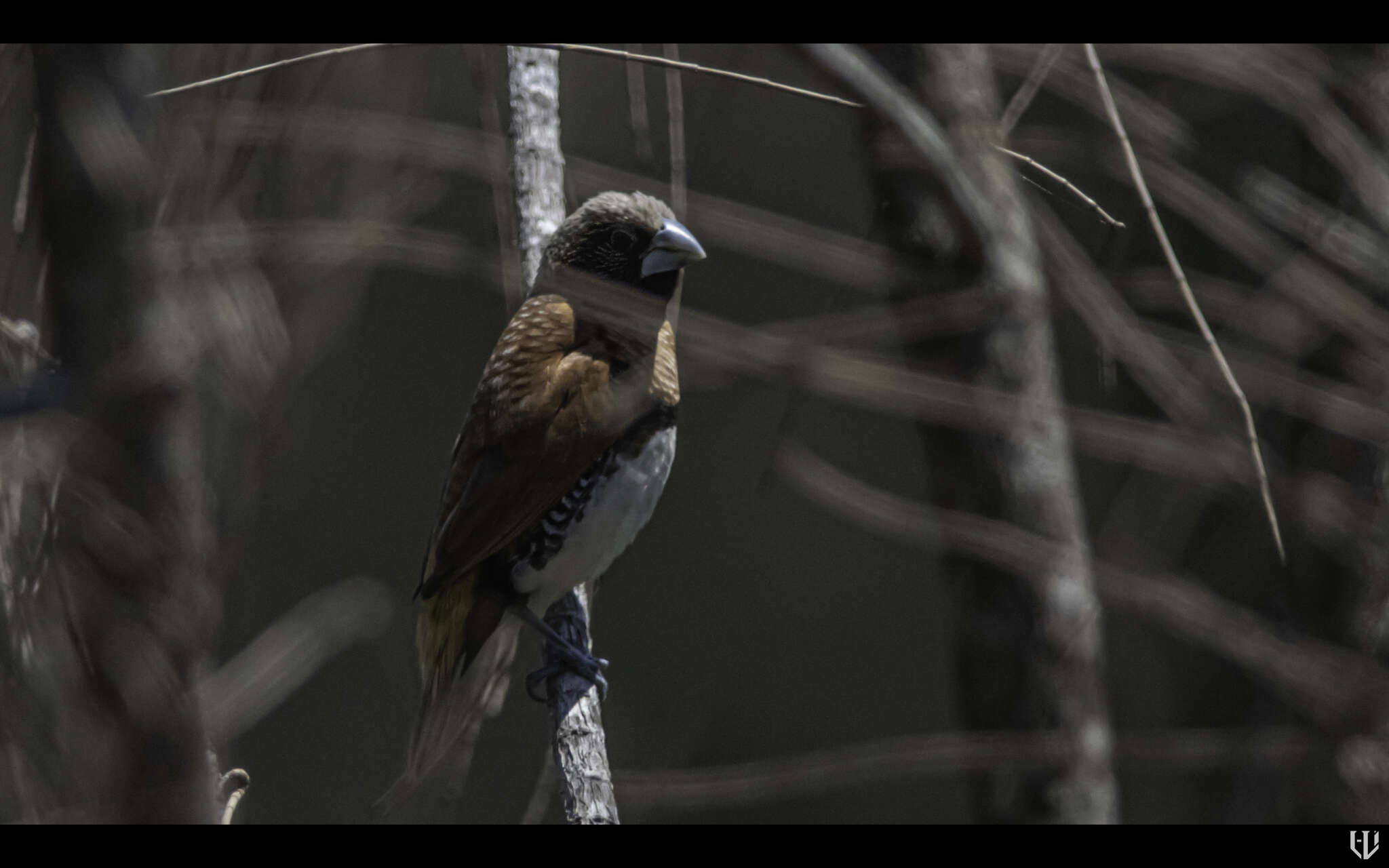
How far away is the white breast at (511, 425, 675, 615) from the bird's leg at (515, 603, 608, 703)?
0.31 feet

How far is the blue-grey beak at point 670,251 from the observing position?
266 centimetres

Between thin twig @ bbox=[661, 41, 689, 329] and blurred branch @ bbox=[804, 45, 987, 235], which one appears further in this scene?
thin twig @ bbox=[661, 41, 689, 329]

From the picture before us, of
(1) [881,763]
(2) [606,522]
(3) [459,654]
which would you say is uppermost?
(2) [606,522]

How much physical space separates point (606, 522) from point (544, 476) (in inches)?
6.7

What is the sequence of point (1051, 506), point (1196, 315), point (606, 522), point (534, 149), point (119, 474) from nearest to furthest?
point (119, 474) → point (1196, 315) → point (606, 522) → point (534, 149) → point (1051, 506)

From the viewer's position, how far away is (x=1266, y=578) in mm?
3900

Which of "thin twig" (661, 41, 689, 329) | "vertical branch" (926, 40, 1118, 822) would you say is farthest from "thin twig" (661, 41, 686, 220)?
"vertical branch" (926, 40, 1118, 822)

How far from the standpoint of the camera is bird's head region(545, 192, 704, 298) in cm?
267

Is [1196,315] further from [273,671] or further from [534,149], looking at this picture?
[534,149]

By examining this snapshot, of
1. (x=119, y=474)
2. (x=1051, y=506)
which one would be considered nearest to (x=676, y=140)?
(x=119, y=474)

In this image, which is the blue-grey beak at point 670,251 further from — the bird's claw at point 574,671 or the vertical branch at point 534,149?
the bird's claw at point 574,671

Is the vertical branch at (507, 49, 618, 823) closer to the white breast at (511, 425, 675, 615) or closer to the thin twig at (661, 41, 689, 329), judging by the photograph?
the white breast at (511, 425, 675, 615)

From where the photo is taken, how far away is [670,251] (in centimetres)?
270

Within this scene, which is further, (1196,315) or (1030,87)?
(1030,87)
